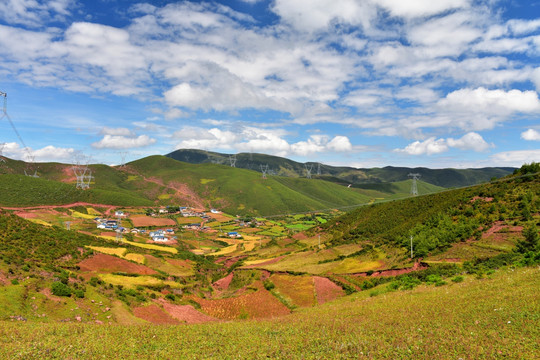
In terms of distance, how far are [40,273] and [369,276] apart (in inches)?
2191

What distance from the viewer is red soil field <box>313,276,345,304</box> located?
162 feet

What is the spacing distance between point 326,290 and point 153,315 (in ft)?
96.4

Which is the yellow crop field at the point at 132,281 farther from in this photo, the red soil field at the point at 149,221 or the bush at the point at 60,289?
the red soil field at the point at 149,221

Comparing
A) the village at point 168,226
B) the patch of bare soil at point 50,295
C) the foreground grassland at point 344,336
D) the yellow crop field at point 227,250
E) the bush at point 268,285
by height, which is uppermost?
the foreground grassland at point 344,336

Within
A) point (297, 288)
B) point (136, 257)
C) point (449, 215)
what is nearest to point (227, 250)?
point (136, 257)

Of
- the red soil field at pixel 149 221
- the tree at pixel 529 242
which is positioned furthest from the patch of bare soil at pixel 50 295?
the red soil field at pixel 149 221

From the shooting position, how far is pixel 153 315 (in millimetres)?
39562

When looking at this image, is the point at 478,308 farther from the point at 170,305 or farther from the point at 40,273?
the point at 40,273

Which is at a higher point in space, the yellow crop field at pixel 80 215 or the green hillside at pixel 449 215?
the green hillside at pixel 449 215

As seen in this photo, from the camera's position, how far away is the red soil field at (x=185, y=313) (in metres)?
41.5

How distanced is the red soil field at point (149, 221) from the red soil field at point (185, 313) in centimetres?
12271

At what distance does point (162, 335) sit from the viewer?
74.1 feet

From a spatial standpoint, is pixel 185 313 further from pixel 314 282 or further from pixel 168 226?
pixel 168 226

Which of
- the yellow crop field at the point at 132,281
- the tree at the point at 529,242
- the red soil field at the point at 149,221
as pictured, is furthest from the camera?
the red soil field at the point at 149,221
